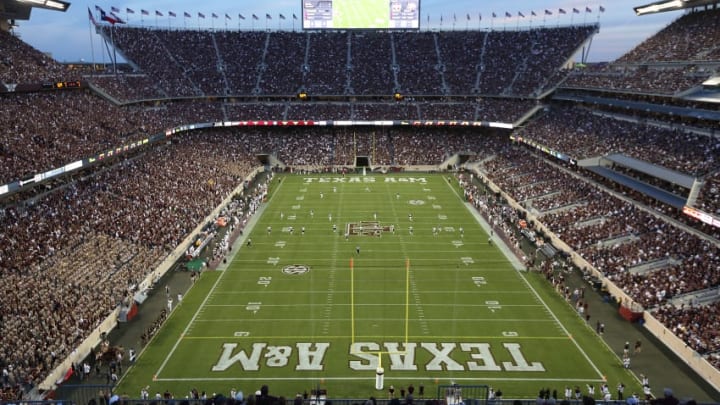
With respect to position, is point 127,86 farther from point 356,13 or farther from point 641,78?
point 641,78

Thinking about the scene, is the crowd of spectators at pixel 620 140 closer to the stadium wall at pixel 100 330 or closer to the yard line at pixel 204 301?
the yard line at pixel 204 301

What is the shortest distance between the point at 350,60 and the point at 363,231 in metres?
40.6

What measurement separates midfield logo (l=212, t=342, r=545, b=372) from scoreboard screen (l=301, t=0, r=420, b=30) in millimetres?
56559

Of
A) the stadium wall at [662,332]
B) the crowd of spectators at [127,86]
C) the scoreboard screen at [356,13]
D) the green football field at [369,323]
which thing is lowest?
the green football field at [369,323]

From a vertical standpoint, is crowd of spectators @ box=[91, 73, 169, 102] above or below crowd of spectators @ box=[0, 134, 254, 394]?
above

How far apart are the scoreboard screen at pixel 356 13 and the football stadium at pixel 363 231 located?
999cm

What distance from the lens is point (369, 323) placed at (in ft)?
76.5

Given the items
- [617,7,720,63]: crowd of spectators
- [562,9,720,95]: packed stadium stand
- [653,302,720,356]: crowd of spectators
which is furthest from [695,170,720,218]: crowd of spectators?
[617,7,720,63]: crowd of spectators

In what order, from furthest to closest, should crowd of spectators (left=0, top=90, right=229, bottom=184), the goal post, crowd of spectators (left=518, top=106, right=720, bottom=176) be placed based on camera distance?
crowd of spectators (left=518, top=106, right=720, bottom=176), crowd of spectators (left=0, top=90, right=229, bottom=184), the goal post

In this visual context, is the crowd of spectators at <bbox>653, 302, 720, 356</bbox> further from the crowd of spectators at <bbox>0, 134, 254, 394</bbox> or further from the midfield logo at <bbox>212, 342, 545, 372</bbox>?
the crowd of spectators at <bbox>0, 134, 254, 394</bbox>

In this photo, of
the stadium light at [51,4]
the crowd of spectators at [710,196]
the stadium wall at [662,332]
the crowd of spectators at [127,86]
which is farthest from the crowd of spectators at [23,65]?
the crowd of spectators at [710,196]

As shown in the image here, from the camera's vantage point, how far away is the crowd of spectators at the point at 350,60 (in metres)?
64.6

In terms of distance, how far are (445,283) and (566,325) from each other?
637cm

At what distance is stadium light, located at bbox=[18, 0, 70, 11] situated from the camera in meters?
40.2
